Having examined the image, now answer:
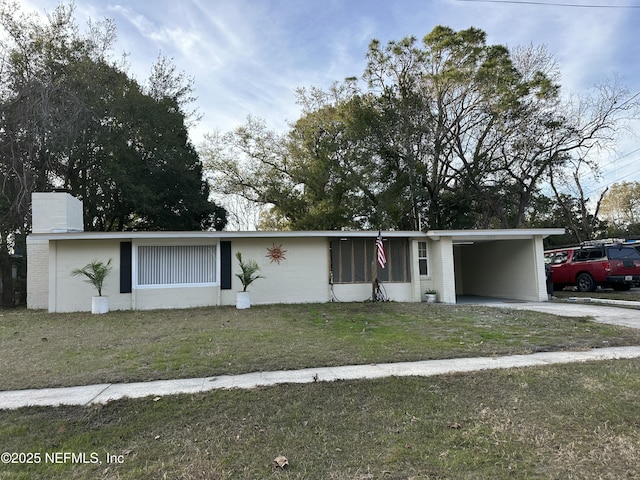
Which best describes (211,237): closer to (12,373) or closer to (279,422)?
(12,373)

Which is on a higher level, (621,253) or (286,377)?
(621,253)

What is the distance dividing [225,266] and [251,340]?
5.71 m

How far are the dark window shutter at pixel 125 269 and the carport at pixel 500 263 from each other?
9.41 meters

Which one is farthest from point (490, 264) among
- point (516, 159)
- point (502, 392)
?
point (502, 392)

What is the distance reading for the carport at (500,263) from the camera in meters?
12.9

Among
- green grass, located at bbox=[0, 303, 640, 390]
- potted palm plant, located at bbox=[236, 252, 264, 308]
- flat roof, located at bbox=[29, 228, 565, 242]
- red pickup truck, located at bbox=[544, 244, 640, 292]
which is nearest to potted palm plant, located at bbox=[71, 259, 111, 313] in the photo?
green grass, located at bbox=[0, 303, 640, 390]

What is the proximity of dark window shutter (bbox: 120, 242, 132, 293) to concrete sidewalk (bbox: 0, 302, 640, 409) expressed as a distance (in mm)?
7497

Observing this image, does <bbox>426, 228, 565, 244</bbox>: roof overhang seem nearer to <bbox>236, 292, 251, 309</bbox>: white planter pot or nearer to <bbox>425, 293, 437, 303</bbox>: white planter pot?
<bbox>425, 293, 437, 303</bbox>: white planter pot

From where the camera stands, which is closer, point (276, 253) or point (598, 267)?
point (276, 253)

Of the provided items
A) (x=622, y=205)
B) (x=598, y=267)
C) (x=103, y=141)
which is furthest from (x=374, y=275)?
(x=622, y=205)

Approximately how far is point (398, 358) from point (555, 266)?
47.3ft

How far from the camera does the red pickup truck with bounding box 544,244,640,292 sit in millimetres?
13891

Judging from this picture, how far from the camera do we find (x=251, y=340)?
676 cm

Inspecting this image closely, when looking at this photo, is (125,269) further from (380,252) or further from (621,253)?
(621,253)
